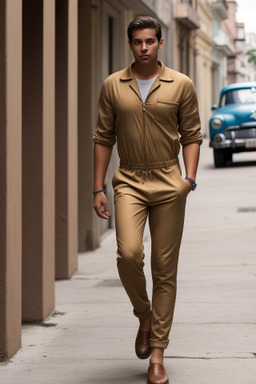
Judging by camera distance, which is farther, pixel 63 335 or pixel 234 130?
pixel 234 130

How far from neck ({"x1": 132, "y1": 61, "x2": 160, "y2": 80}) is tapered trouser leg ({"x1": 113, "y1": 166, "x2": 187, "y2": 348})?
20.8 inches

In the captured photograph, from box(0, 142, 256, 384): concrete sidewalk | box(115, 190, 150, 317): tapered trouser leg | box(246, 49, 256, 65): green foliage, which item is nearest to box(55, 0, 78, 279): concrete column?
box(0, 142, 256, 384): concrete sidewalk

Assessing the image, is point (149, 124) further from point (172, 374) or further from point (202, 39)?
point (202, 39)

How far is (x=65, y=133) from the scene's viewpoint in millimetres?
9477

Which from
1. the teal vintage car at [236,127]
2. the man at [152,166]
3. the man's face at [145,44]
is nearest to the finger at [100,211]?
the man at [152,166]

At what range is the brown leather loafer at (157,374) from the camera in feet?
17.7

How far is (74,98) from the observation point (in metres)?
9.80

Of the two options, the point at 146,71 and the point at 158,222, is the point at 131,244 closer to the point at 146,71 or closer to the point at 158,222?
the point at 158,222

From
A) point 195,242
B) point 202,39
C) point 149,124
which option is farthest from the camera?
point 202,39

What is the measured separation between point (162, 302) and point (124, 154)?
0.84m

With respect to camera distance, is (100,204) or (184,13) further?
(184,13)

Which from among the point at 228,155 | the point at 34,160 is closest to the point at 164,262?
the point at 34,160

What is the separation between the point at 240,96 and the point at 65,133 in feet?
41.3

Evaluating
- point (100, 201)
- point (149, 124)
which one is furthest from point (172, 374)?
point (149, 124)
